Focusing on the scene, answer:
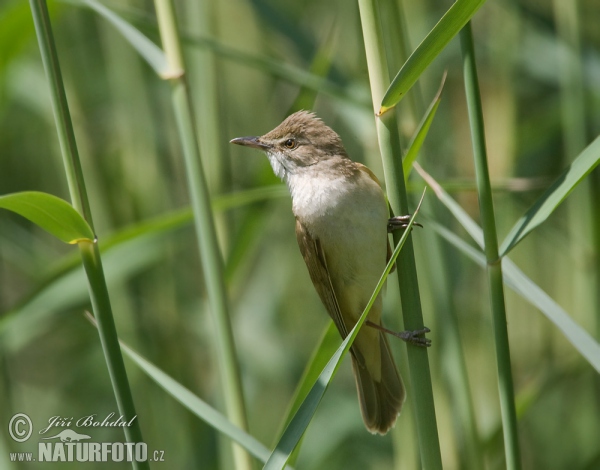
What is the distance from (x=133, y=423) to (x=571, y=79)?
2.11 meters

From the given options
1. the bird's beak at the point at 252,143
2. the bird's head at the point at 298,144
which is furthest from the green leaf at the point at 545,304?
the bird's beak at the point at 252,143

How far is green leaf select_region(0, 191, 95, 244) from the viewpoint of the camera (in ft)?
4.68

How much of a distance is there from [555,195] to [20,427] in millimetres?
2285

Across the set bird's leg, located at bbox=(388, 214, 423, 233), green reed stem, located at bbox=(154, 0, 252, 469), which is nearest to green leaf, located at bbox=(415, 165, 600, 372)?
bird's leg, located at bbox=(388, 214, 423, 233)

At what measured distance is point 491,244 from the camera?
5.07 feet

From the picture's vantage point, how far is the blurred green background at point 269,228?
2797mm

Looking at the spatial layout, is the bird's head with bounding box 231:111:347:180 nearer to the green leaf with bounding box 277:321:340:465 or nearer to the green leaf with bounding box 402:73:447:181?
the green leaf with bounding box 402:73:447:181

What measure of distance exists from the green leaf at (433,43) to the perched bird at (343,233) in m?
0.76

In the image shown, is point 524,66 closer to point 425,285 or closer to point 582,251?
point 582,251

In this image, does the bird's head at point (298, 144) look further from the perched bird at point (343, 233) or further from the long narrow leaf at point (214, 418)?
the long narrow leaf at point (214, 418)

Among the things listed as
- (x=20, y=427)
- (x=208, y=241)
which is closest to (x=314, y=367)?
(x=208, y=241)

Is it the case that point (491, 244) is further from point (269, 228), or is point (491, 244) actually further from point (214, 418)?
point (269, 228)

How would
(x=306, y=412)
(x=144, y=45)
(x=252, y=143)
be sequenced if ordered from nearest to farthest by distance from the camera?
(x=306, y=412), (x=144, y=45), (x=252, y=143)

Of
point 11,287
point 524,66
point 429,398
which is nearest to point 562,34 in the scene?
point 524,66
